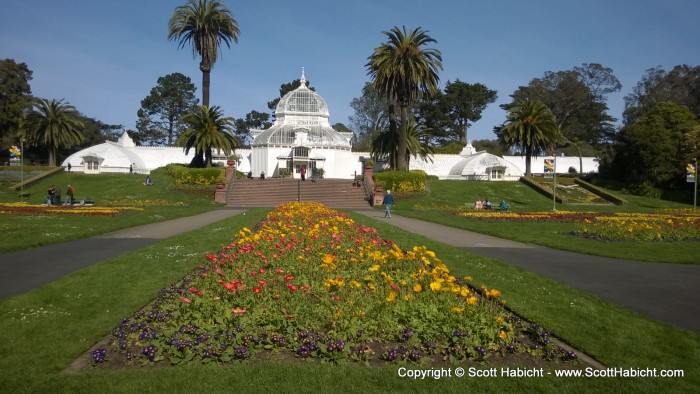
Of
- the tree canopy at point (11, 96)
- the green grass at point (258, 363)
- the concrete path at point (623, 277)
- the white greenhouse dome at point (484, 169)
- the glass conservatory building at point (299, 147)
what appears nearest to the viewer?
the green grass at point (258, 363)

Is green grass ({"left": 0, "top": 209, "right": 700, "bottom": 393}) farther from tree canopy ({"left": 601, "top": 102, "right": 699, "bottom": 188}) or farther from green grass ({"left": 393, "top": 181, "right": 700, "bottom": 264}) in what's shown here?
tree canopy ({"left": 601, "top": 102, "right": 699, "bottom": 188})

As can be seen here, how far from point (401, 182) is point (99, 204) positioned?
20.5 m

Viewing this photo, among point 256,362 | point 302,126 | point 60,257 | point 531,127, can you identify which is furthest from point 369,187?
point 256,362

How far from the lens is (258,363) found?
16.7 feet

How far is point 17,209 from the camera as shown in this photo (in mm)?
23344

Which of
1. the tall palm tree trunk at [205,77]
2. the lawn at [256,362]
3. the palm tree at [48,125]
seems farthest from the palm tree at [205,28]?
the lawn at [256,362]

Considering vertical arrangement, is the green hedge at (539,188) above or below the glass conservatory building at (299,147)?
below

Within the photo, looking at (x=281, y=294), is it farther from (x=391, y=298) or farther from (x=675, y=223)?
(x=675, y=223)

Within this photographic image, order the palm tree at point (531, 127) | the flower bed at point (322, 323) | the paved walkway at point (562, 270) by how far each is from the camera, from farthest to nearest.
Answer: the palm tree at point (531, 127) < the paved walkway at point (562, 270) < the flower bed at point (322, 323)

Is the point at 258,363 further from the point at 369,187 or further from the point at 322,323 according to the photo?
the point at 369,187

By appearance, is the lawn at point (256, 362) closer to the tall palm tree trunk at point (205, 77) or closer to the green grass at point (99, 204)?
the green grass at point (99, 204)

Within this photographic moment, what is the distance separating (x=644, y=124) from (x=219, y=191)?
38.8 metres

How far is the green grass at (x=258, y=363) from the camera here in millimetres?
4684

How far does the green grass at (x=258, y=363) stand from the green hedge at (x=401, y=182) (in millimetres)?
28654
